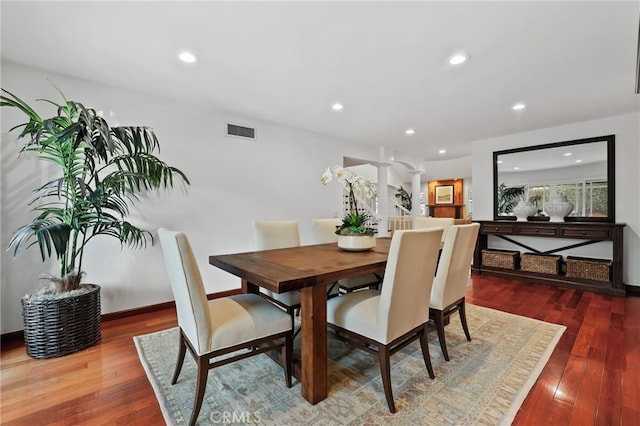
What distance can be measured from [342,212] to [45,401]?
4.13 metres

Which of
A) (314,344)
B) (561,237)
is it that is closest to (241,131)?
(314,344)

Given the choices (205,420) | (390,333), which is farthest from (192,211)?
(390,333)

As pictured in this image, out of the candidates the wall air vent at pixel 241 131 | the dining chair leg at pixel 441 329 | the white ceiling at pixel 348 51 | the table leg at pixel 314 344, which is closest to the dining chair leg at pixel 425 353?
the dining chair leg at pixel 441 329

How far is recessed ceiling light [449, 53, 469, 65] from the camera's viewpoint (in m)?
2.23

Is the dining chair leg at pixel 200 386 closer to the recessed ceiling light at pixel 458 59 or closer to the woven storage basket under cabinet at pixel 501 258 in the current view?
the recessed ceiling light at pixel 458 59

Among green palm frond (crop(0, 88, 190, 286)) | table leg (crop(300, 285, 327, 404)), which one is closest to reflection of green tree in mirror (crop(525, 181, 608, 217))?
table leg (crop(300, 285, 327, 404))

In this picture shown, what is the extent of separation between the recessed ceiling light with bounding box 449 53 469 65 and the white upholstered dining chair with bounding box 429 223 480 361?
134 cm

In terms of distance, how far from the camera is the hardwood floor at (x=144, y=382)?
156 centimetres

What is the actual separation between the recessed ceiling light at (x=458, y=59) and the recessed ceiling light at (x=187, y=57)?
206cm

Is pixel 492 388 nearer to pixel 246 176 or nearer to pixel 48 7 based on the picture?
pixel 246 176

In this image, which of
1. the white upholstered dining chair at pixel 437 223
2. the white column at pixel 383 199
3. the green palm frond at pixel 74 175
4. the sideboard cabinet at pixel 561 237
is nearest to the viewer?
the green palm frond at pixel 74 175

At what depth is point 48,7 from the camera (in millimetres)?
1738

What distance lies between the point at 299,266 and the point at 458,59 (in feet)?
6.79

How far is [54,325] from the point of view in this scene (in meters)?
2.16
